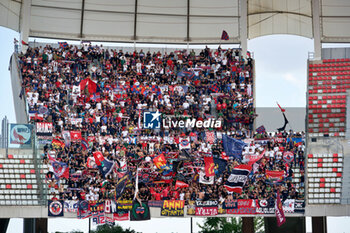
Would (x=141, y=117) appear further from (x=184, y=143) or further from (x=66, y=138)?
(x=66, y=138)

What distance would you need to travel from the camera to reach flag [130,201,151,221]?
31531 millimetres

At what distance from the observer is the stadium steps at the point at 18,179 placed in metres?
32.2

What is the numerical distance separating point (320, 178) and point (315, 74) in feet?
28.4

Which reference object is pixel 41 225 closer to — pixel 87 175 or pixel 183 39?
pixel 87 175

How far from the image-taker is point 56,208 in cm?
3167

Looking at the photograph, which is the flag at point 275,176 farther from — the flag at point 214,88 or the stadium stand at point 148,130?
the flag at point 214,88

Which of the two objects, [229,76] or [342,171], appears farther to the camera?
[229,76]

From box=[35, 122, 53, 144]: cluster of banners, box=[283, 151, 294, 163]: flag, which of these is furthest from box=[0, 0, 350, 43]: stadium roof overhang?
box=[283, 151, 294, 163]: flag

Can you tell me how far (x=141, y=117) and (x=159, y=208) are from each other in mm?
6462

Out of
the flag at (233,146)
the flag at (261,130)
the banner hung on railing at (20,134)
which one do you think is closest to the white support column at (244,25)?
the flag at (261,130)

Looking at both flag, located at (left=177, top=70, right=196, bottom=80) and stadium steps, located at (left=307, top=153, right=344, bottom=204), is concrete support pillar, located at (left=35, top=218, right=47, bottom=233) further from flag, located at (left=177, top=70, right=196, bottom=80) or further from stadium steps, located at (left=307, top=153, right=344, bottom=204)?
stadium steps, located at (left=307, top=153, right=344, bottom=204)

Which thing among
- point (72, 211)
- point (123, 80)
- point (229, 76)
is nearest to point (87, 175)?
point (72, 211)

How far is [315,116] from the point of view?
123 ft

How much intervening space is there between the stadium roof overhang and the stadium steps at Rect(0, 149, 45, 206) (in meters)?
10.6
